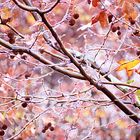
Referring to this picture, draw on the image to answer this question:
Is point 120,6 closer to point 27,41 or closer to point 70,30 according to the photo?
point 27,41

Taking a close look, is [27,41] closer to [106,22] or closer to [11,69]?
[106,22]

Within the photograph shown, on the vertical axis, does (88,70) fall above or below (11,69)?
below

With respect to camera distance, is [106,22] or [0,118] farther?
[0,118]

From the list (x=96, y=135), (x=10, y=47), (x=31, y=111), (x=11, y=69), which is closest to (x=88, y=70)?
(x=10, y=47)

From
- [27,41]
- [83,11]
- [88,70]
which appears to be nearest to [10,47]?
[27,41]

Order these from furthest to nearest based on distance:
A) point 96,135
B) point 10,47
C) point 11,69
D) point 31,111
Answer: point 96,135 < point 11,69 < point 31,111 < point 10,47

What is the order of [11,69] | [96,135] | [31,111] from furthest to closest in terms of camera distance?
1. [96,135]
2. [11,69]
3. [31,111]

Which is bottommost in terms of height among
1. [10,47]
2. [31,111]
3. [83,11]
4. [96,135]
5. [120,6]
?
[10,47]

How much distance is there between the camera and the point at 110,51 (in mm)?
2982

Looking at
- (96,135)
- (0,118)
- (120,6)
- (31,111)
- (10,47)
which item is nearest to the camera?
(10,47)

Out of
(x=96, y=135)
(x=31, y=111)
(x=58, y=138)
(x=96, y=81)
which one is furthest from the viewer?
(x=58, y=138)

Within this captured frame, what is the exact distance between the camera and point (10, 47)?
2.58m

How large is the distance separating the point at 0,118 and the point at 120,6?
114 cm

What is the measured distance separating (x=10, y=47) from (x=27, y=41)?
28 centimetres
